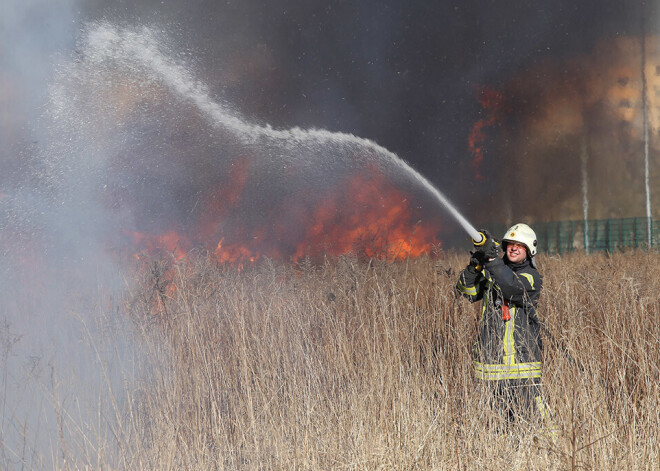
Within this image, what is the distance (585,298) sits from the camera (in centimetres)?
575

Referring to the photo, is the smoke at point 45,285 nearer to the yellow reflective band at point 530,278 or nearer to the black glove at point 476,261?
the black glove at point 476,261

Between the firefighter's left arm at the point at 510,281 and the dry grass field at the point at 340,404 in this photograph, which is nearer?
the dry grass field at the point at 340,404

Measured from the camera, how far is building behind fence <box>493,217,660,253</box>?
22.4m

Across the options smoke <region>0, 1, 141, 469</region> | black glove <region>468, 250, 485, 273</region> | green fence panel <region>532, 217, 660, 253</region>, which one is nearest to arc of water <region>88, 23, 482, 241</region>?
smoke <region>0, 1, 141, 469</region>

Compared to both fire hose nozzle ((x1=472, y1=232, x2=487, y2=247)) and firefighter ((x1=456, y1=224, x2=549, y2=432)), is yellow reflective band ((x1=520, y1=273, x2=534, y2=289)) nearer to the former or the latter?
firefighter ((x1=456, y1=224, x2=549, y2=432))

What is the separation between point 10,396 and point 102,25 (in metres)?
10.8

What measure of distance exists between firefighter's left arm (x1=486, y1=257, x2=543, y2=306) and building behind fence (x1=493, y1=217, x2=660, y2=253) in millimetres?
19049

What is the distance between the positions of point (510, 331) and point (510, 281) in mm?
364

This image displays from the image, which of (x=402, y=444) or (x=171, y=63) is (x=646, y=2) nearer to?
(x=171, y=63)

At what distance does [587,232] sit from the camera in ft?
75.6

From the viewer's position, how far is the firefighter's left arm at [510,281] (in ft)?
12.8

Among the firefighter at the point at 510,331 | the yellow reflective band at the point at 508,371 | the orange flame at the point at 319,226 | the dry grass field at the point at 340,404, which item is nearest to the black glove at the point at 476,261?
the firefighter at the point at 510,331

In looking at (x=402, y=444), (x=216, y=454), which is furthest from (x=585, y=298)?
(x=216, y=454)

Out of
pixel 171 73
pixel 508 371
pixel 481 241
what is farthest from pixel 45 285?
pixel 171 73
